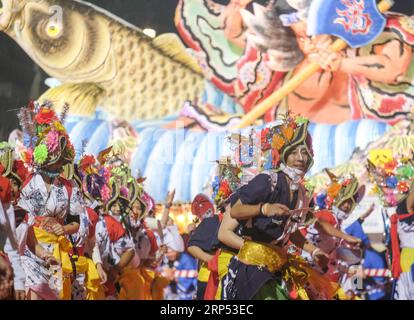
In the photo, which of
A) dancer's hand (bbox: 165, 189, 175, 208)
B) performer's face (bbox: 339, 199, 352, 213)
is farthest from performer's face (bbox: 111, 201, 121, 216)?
performer's face (bbox: 339, 199, 352, 213)

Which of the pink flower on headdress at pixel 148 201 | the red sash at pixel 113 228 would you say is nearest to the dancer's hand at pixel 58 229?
Answer: the red sash at pixel 113 228

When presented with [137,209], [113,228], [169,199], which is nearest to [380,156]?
[169,199]

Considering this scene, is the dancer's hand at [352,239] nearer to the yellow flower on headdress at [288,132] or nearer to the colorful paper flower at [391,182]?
the colorful paper flower at [391,182]

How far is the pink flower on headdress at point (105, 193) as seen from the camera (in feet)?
25.8

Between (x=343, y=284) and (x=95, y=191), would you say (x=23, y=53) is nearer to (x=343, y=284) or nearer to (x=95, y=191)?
(x=95, y=191)

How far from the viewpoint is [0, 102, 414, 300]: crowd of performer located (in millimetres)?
5176

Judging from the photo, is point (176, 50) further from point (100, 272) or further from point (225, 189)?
point (100, 272)

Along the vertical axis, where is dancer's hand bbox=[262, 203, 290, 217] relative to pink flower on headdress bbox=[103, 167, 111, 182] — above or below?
below

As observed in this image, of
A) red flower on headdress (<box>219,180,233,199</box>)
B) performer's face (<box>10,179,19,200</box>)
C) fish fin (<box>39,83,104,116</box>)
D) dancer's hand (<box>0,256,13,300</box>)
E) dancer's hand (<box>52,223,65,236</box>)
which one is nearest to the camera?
dancer's hand (<box>0,256,13,300</box>)

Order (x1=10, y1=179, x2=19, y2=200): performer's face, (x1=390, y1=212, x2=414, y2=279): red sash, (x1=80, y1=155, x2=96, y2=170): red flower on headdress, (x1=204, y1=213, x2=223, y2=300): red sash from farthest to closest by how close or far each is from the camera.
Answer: (x1=390, y1=212, x2=414, y2=279): red sash < (x1=80, y1=155, x2=96, y2=170): red flower on headdress < (x1=204, y1=213, x2=223, y2=300): red sash < (x1=10, y1=179, x2=19, y2=200): performer's face

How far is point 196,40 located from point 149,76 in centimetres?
63

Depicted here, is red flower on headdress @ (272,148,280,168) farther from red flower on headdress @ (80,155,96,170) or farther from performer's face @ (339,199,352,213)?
performer's face @ (339,199,352,213)

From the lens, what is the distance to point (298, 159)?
5.39 m

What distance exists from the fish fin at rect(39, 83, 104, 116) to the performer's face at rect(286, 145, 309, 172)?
379cm
